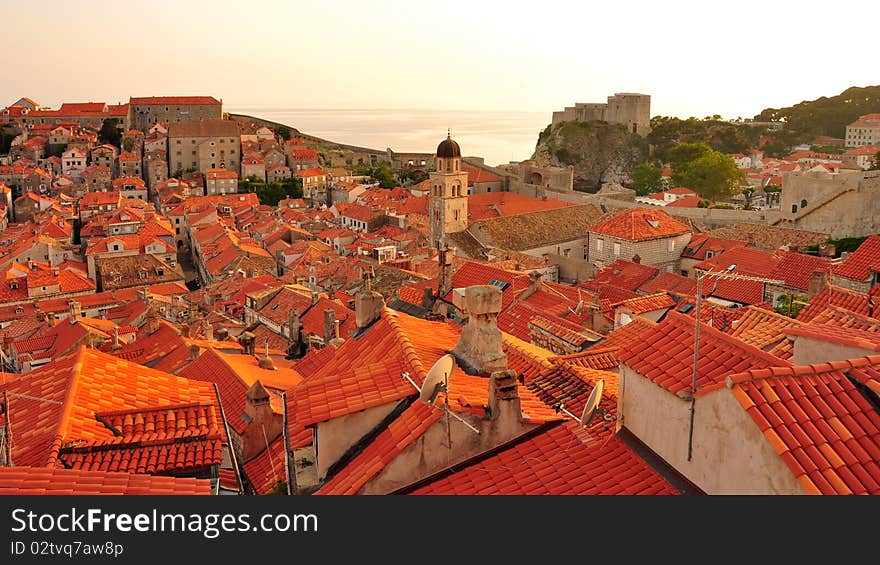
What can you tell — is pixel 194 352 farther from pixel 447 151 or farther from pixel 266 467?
pixel 447 151

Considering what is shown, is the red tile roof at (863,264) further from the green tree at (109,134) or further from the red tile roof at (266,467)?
the green tree at (109,134)

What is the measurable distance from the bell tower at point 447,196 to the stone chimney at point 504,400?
1213 inches

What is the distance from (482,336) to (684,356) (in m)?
1.51

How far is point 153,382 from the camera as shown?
7.79 m

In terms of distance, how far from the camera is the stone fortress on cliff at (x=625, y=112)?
2817 inches

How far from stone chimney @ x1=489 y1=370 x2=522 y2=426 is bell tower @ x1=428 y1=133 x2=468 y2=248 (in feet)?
101

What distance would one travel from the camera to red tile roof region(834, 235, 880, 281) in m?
13.4

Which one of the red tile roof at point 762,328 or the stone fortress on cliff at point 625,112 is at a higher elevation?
the stone fortress on cliff at point 625,112

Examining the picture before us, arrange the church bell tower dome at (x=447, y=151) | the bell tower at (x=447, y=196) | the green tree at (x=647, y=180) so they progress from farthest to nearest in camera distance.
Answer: the green tree at (x=647, y=180) < the church bell tower dome at (x=447, y=151) < the bell tower at (x=447, y=196)

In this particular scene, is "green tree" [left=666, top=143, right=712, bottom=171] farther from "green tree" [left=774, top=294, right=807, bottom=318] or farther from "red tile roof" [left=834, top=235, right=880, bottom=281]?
"red tile roof" [left=834, top=235, right=880, bottom=281]

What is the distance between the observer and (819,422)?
151 inches

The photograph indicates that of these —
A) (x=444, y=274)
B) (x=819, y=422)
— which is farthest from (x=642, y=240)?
→ (x=819, y=422)

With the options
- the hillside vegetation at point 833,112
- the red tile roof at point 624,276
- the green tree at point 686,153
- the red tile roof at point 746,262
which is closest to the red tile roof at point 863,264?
the red tile roof at point 746,262

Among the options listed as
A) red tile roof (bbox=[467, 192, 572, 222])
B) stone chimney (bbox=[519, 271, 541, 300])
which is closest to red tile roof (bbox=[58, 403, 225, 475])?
stone chimney (bbox=[519, 271, 541, 300])
